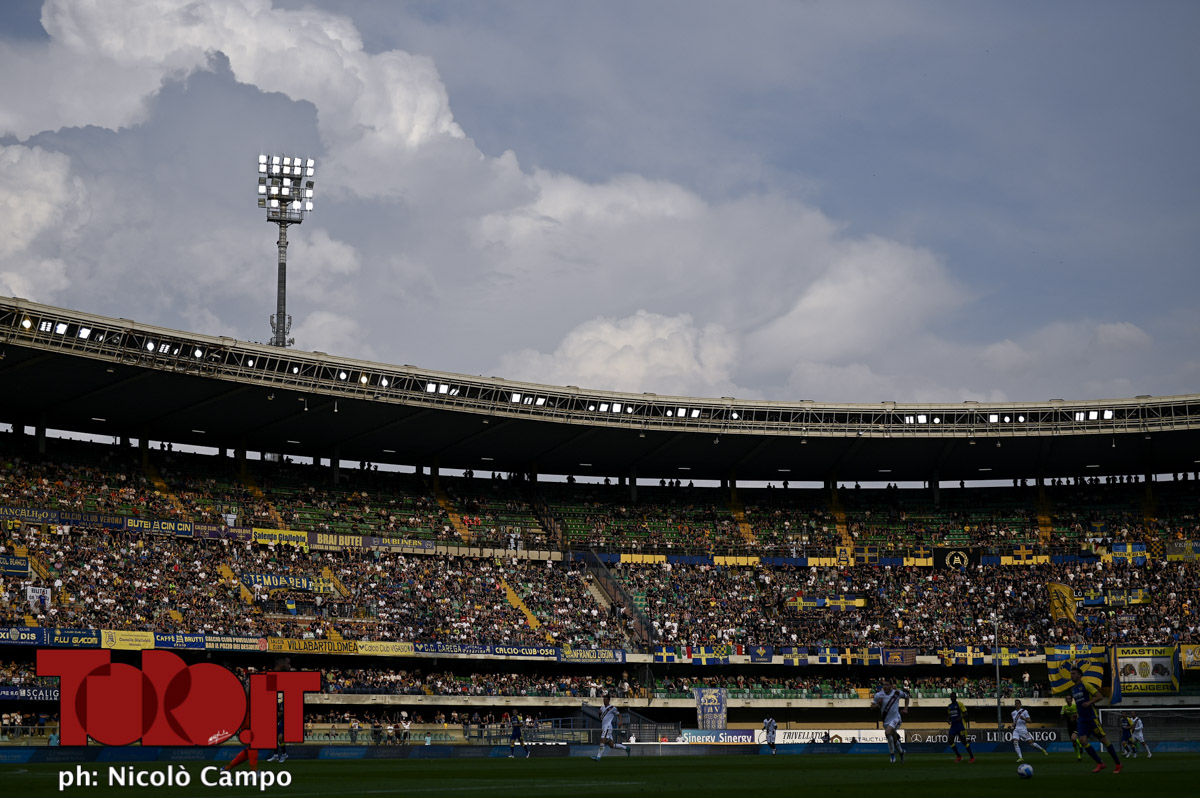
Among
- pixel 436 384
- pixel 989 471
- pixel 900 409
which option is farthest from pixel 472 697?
pixel 989 471

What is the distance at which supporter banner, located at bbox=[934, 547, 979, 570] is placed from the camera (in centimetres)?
7544

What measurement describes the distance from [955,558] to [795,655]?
14669 millimetres

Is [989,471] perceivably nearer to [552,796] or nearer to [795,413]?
[795,413]

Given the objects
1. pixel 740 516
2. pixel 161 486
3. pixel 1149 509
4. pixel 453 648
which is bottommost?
pixel 453 648

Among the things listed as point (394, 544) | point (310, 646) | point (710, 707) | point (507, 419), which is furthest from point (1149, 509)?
point (310, 646)

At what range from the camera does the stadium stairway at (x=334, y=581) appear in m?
63.7

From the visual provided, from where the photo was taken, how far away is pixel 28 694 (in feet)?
164

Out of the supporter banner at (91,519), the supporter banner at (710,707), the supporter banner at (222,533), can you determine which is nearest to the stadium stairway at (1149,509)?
the supporter banner at (710,707)

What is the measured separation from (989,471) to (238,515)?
47.7m

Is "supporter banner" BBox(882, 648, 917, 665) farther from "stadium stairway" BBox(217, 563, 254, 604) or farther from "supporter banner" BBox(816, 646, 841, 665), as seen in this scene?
"stadium stairway" BBox(217, 563, 254, 604)

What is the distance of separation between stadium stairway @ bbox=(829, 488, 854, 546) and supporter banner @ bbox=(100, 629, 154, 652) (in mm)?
42067

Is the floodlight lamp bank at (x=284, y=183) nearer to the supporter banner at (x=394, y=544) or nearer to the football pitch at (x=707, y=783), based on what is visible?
the supporter banner at (x=394, y=544)

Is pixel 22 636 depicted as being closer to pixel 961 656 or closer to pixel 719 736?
pixel 719 736

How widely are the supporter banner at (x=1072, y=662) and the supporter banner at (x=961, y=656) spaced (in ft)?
11.5
